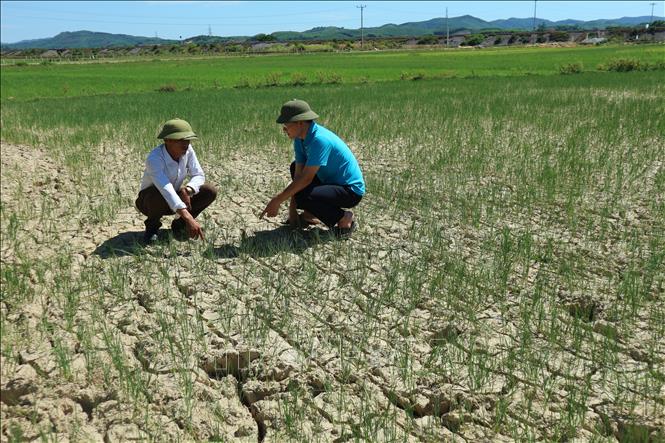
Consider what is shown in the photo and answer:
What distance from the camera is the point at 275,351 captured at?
2.93 m

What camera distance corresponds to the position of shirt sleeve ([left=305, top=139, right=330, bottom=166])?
4246mm

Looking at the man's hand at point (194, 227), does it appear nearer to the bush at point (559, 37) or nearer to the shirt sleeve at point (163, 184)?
the shirt sleeve at point (163, 184)

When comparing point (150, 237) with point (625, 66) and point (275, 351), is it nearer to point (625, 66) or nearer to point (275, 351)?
point (275, 351)

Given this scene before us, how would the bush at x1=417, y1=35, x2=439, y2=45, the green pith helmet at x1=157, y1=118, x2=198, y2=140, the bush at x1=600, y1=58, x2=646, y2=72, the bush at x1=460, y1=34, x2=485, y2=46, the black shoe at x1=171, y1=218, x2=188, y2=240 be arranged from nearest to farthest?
the green pith helmet at x1=157, y1=118, x2=198, y2=140, the black shoe at x1=171, y1=218, x2=188, y2=240, the bush at x1=600, y1=58, x2=646, y2=72, the bush at x1=460, y1=34, x2=485, y2=46, the bush at x1=417, y1=35, x2=439, y2=45

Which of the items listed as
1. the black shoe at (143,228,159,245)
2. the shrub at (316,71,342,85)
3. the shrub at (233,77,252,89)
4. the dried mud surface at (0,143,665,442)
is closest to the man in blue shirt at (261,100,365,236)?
the dried mud surface at (0,143,665,442)

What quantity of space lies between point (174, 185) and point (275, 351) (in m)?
1.95

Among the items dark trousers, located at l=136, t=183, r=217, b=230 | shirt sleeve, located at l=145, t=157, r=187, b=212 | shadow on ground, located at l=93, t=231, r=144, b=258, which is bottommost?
shadow on ground, located at l=93, t=231, r=144, b=258

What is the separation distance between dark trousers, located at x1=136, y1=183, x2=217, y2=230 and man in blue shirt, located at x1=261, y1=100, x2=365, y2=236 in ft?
1.73

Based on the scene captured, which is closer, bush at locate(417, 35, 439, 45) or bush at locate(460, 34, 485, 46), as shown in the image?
bush at locate(460, 34, 485, 46)

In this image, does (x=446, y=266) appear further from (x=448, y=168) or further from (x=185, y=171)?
(x=448, y=168)

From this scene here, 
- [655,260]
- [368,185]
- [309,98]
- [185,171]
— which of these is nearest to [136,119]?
[309,98]

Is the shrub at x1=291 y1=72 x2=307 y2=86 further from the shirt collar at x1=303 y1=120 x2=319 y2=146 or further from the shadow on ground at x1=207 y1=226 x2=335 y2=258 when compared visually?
the shirt collar at x1=303 y1=120 x2=319 y2=146

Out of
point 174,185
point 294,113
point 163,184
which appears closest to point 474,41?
point 294,113

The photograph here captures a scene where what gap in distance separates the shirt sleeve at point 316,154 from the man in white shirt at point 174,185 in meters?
0.83
